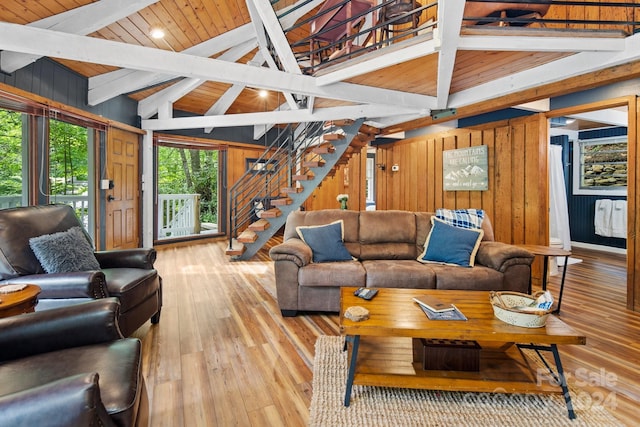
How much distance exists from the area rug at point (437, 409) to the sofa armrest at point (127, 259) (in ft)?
5.80

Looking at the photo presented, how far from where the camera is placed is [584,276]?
4.35 metres

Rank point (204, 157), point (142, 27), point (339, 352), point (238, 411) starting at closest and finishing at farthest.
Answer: point (238, 411)
point (339, 352)
point (142, 27)
point (204, 157)

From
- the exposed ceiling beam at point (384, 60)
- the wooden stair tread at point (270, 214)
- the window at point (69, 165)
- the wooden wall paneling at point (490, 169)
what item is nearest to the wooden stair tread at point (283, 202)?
Result: the wooden stair tread at point (270, 214)

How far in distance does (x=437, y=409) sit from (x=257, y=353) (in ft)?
3.98

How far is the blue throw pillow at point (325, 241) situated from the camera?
317 centimetres

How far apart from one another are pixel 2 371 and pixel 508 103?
480cm

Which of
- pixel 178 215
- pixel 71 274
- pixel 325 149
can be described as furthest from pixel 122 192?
pixel 71 274

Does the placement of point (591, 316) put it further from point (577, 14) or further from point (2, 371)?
point (2, 371)

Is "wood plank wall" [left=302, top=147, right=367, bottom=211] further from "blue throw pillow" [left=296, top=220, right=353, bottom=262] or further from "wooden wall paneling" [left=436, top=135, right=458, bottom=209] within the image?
"blue throw pillow" [left=296, top=220, right=353, bottom=262]

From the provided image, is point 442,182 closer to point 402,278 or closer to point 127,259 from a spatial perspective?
point 402,278

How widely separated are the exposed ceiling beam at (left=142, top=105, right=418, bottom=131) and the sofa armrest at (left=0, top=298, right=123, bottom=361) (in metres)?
3.84

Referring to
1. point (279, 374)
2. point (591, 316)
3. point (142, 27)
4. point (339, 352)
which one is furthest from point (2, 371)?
point (591, 316)

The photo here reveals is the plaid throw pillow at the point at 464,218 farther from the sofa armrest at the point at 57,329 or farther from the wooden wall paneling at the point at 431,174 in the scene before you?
the sofa armrest at the point at 57,329

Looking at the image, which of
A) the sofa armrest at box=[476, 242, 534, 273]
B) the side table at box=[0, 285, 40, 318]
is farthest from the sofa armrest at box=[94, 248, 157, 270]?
the sofa armrest at box=[476, 242, 534, 273]
